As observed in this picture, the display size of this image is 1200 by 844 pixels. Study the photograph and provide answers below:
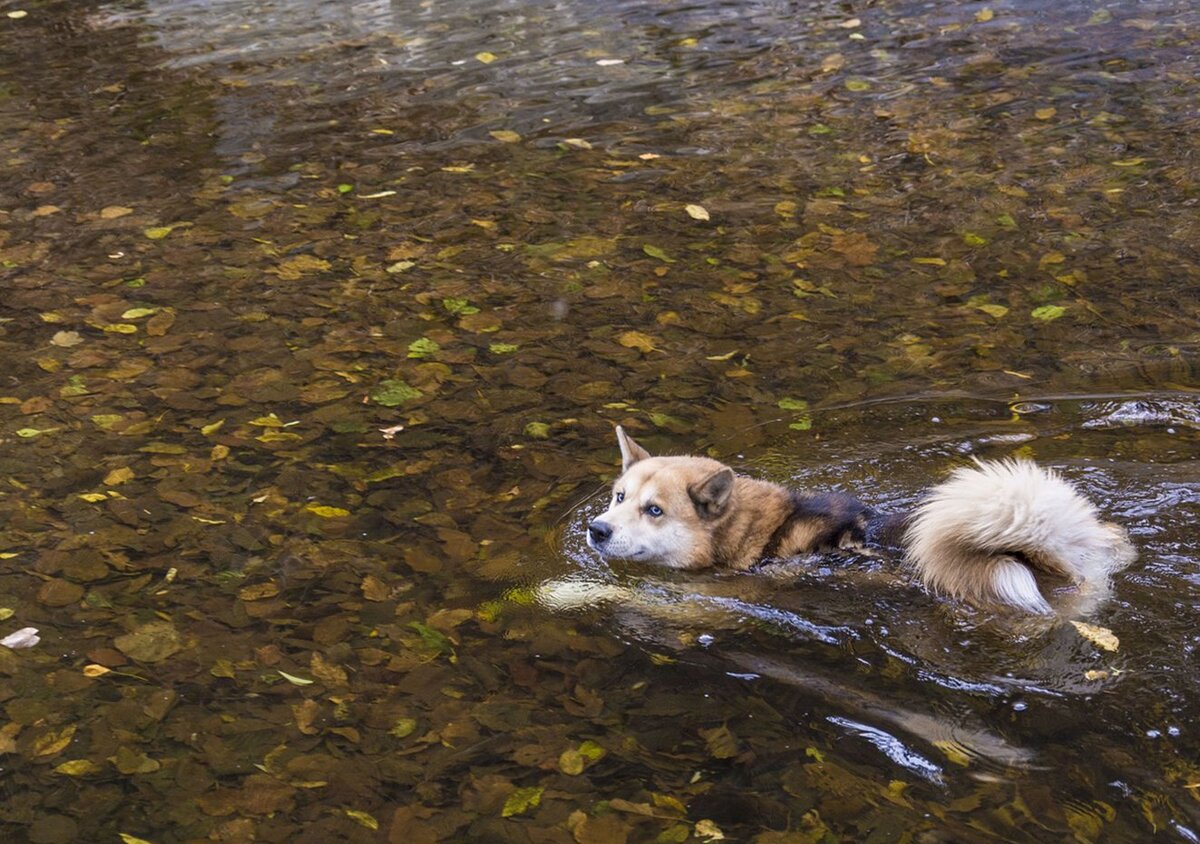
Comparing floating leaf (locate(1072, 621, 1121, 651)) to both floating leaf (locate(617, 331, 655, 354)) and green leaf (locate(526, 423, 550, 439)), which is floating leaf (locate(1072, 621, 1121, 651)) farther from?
floating leaf (locate(617, 331, 655, 354))

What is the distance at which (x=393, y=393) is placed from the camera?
6719 millimetres

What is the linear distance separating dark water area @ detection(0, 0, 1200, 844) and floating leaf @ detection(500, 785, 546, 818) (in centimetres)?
2

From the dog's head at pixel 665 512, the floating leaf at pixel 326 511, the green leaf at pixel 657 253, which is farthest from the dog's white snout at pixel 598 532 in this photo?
the green leaf at pixel 657 253

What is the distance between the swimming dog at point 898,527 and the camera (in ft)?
15.3

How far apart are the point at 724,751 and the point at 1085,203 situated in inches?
227

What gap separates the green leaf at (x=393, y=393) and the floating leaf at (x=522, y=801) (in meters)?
2.92

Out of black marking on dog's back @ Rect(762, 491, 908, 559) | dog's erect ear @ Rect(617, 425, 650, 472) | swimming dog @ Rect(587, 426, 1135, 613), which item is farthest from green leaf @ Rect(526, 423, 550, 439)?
black marking on dog's back @ Rect(762, 491, 908, 559)

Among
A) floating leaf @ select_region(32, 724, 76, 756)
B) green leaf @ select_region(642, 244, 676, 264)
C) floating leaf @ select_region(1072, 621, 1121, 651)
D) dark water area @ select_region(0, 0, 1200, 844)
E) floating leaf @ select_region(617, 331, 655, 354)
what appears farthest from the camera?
green leaf @ select_region(642, 244, 676, 264)

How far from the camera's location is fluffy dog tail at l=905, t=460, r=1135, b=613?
4.64 metres

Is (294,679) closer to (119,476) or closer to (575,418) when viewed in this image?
(119,476)

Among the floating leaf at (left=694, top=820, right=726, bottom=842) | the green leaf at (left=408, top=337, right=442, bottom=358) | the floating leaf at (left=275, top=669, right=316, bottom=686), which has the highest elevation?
the floating leaf at (left=275, top=669, right=316, bottom=686)

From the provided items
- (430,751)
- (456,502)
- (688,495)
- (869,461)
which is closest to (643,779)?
(430,751)

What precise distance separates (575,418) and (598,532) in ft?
3.93

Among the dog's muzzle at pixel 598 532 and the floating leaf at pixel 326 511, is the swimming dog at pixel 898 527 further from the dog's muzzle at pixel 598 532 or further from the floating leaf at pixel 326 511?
the floating leaf at pixel 326 511
